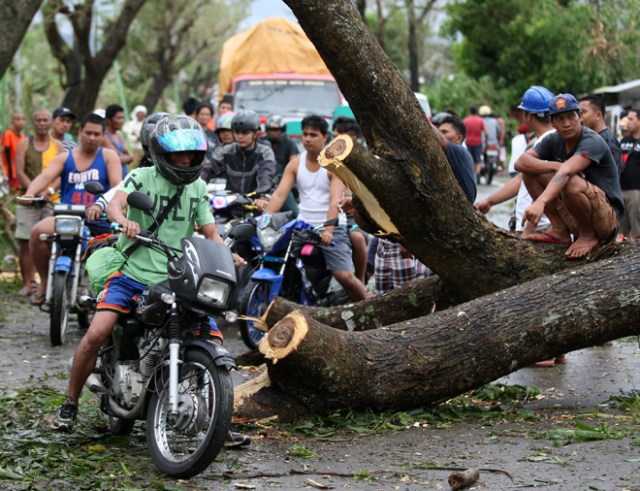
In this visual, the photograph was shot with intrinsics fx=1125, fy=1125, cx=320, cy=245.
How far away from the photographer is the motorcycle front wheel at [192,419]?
560 centimetres

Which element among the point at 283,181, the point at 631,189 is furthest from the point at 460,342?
the point at 631,189

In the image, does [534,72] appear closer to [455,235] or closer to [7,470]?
[455,235]

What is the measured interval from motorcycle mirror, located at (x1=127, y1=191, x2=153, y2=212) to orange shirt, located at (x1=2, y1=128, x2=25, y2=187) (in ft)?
27.0

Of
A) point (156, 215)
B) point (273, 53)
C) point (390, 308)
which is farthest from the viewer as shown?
point (273, 53)

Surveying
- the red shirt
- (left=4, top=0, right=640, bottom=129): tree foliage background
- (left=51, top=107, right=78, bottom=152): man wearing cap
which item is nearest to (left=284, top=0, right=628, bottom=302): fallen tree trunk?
(left=51, top=107, right=78, bottom=152): man wearing cap

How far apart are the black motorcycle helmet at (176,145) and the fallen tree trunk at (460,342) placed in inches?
42.0

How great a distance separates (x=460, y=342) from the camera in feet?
23.2

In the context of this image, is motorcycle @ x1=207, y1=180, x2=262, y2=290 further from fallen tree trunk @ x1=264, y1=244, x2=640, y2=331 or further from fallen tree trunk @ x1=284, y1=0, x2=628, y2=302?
fallen tree trunk @ x1=284, y1=0, x2=628, y2=302

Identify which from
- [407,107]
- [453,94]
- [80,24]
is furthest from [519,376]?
[453,94]

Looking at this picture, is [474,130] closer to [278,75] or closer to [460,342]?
[278,75]

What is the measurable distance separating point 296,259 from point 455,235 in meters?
2.62

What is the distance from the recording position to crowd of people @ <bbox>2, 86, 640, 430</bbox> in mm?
6469

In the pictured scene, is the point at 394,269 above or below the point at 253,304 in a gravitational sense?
above

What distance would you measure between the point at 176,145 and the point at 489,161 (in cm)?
2170
